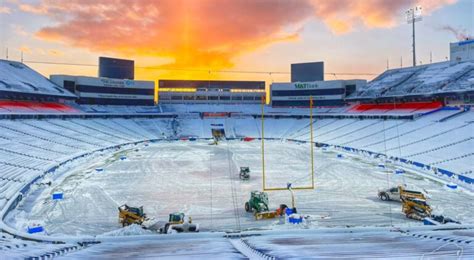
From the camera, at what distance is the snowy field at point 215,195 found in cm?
1734

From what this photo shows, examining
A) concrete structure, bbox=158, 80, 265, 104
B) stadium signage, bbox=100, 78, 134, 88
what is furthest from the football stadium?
concrete structure, bbox=158, 80, 265, 104

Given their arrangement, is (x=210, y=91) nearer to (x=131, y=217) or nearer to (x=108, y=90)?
(x=108, y=90)

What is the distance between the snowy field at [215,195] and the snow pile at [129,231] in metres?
1.77

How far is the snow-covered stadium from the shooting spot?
11.2 meters

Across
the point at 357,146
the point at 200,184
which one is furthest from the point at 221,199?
the point at 357,146

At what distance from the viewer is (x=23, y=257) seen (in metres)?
8.65

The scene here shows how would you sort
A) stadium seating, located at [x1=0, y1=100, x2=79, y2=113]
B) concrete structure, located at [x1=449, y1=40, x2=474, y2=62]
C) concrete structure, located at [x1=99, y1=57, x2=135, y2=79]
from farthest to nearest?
concrete structure, located at [x1=99, y1=57, x2=135, y2=79]
concrete structure, located at [x1=449, y1=40, x2=474, y2=62]
stadium seating, located at [x1=0, y1=100, x2=79, y2=113]

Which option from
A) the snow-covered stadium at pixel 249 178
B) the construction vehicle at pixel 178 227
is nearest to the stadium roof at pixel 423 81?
the snow-covered stadium at pixel 249 178

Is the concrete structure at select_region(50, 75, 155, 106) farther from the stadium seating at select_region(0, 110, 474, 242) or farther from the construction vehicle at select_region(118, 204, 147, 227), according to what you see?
the construction vehicle at select_region(118, 204, 147, 227)

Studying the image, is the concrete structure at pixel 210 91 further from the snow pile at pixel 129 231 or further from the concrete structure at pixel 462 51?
the snow pile at pixel 129 231

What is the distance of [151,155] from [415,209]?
34283mm

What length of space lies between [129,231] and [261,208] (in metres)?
7.21

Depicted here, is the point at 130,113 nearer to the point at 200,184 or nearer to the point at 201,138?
the point at 201,138

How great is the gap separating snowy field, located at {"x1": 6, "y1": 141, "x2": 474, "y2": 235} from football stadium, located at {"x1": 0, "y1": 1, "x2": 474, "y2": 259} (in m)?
0.14
